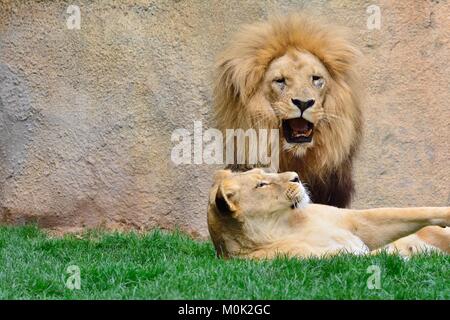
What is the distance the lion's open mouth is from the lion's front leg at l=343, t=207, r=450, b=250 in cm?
96

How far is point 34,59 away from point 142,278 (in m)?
3.59

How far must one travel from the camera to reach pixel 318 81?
24.6ft

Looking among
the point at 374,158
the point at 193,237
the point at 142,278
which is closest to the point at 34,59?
the point at 193,237

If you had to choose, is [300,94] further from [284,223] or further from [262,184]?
[284,223]

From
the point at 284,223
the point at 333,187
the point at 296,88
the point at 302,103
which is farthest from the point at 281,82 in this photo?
the point at 284,223

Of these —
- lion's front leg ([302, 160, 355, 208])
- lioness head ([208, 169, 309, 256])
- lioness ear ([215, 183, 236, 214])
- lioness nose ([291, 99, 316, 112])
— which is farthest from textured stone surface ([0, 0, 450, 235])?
lioness ear ([215, 183, 236, 214])

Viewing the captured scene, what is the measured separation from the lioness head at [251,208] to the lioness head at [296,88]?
1.02 meters

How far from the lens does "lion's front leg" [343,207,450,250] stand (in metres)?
6.29

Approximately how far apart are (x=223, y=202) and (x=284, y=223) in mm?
416

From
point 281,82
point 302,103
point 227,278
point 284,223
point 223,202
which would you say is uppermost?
point 281,82

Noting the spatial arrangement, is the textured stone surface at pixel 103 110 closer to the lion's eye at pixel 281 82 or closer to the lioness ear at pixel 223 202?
the lion's eye at pixel 281 82

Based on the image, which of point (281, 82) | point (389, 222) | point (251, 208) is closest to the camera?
point (251, 208)

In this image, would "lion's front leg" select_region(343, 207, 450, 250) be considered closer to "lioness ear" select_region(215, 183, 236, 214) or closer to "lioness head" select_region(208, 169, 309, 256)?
"lioness head" select_region(208, 169, 309, 256)
